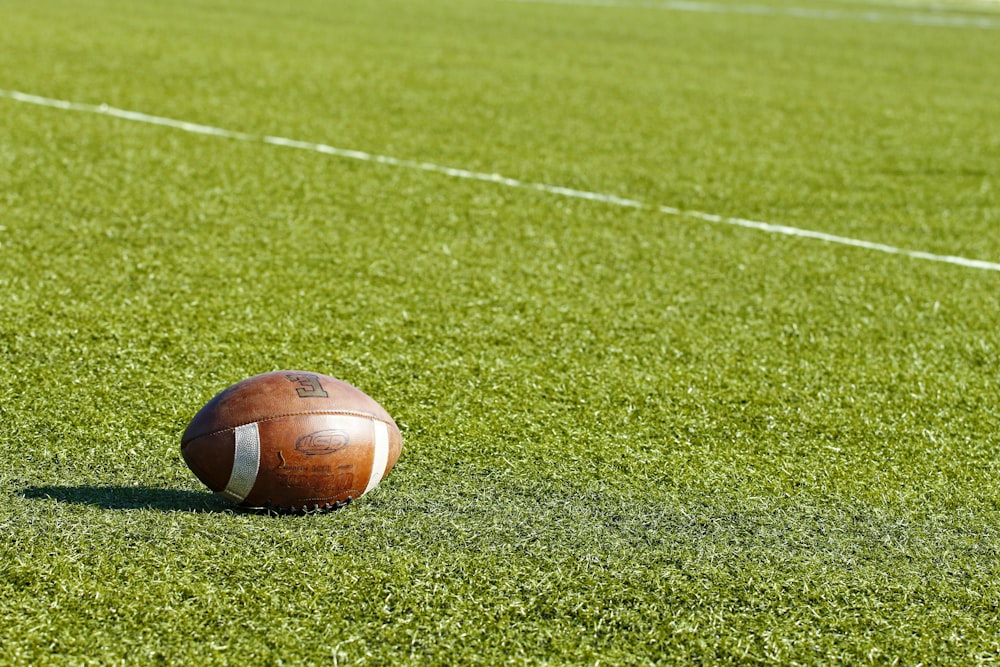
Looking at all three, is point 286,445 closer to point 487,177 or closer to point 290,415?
point 290,415

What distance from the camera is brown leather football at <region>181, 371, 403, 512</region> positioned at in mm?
3162

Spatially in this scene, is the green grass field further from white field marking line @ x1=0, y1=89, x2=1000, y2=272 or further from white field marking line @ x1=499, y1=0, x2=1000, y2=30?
white field marking line @ x1=499, y1=0, x2=1000, y2=30

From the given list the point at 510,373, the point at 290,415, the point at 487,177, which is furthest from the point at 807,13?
the point at 290,415

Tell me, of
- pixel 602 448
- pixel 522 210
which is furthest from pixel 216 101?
pixel 602 448

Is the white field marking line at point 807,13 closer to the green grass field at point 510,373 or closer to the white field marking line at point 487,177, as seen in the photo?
the green grass field at point 510,373

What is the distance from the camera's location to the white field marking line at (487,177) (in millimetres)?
6504

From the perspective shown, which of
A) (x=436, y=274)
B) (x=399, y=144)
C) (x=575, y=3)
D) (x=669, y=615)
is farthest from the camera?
(x=575, y=3)

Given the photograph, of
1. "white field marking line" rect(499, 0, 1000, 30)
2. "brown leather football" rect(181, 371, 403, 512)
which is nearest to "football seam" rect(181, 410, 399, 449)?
"brown leather football" rect(181, 371, 403, 512)

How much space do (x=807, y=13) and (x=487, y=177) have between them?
56.2 ft

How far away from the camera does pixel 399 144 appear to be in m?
8.55

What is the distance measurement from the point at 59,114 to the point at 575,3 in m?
14.6

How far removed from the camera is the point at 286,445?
3154mm

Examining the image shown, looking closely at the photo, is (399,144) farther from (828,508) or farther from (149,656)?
(149,656)

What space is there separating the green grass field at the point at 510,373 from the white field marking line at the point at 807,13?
12.3m
